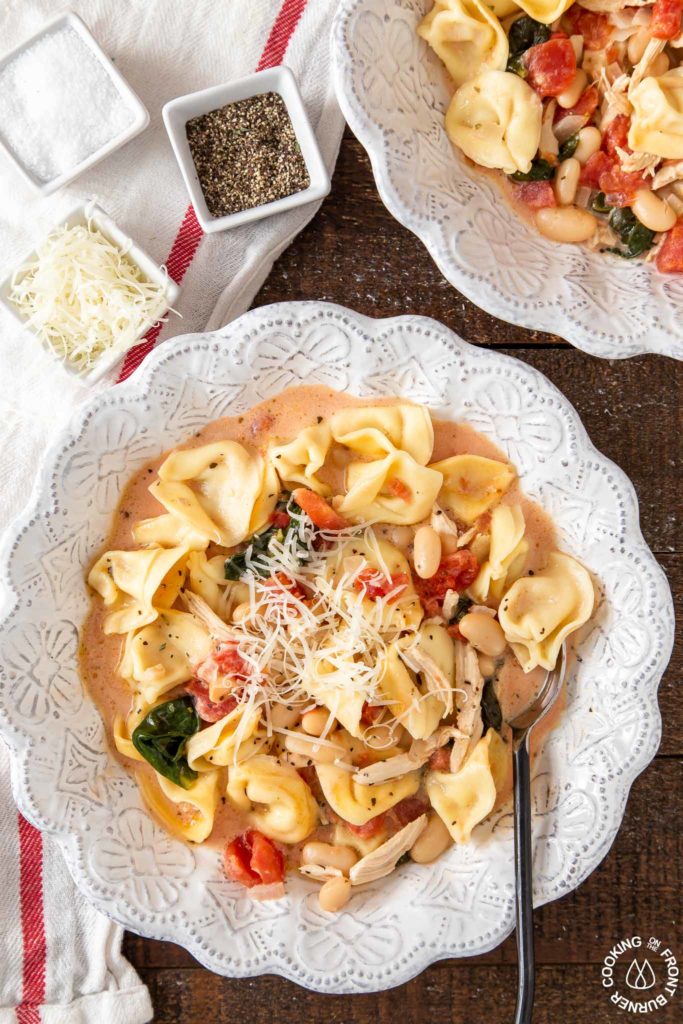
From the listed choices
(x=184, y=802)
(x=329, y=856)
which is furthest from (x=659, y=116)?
(x=184, y=802)

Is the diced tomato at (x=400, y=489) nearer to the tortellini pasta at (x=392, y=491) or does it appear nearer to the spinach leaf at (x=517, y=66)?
the tortellini pasta at (x=392, y=491)

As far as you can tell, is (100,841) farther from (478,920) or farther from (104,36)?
(104,36)

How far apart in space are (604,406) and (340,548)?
1.34 m

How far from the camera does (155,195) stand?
380 centimetres

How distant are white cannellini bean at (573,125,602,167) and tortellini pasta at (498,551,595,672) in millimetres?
1599

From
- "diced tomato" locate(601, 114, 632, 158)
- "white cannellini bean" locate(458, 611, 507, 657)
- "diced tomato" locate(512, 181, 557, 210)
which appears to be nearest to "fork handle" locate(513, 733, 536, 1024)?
"white cannellini bean" locate(458, 611, 507, 657)

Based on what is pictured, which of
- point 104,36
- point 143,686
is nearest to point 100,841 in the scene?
point 143,686

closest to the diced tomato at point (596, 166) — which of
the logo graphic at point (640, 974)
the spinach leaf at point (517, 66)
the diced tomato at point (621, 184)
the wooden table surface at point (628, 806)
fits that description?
the diced tomato at point (621, 184)

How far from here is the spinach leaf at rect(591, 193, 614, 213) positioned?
12.1ft

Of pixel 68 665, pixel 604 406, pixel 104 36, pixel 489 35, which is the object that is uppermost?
pixel 104 36

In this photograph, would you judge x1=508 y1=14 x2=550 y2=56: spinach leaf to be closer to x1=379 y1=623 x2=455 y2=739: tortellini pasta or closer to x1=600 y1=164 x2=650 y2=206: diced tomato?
x1=600 y1=164 x2=650 y2=206: diced tomato

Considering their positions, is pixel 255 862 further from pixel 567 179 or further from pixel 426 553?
pixel 567 179

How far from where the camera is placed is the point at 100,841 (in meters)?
Answer: 3.51

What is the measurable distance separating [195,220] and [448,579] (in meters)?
1.83
